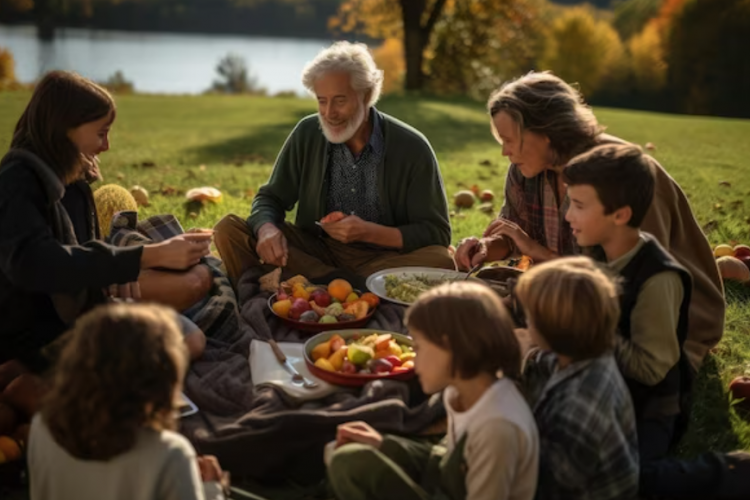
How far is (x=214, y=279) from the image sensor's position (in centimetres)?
455

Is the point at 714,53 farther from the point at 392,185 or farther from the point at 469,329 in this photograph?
the point at 469,329

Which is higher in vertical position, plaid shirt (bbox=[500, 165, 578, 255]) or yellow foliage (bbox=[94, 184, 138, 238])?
plaid shirt (bbox=[500, 165, 578, 255])

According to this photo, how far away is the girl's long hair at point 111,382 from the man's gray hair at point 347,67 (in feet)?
9.31

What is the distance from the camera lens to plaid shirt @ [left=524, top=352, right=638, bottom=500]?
8.80 ft

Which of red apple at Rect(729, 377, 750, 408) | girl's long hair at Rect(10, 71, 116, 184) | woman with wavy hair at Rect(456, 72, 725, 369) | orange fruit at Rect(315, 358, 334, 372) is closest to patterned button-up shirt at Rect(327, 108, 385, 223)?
woman with wavy hair at Rect(456, 72, 725, 369)

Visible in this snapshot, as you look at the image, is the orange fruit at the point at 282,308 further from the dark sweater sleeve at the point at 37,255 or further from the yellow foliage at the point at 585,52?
the yellow foliage at the point at 585,52

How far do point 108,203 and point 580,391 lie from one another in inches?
154

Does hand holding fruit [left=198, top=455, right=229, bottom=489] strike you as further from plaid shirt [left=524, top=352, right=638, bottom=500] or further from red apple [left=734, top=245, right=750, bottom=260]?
red apple [left=734, top=245, right=750, bottom=260]

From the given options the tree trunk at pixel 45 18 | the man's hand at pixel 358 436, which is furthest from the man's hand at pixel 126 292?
the tree trunk at pixel 45 18

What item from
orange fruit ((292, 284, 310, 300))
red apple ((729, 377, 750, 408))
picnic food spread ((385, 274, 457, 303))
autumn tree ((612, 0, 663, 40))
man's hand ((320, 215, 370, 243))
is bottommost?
red apple ((729, 377, 750, 408))

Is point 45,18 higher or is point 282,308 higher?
point 45,18

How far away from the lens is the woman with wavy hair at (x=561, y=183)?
3.79 meters

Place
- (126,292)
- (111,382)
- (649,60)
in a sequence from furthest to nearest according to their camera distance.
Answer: (649,60), (126,292), (111,382)

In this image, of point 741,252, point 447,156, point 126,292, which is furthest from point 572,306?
point 447,156
